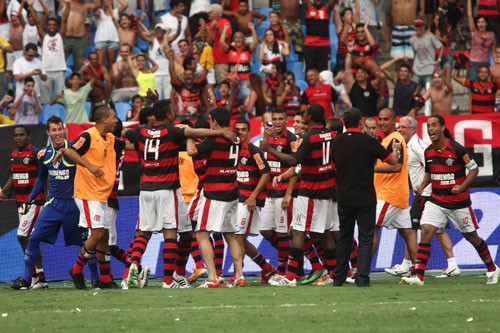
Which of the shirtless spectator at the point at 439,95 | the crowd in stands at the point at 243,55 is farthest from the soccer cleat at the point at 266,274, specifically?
the shirtless spectator at the point at 439,95

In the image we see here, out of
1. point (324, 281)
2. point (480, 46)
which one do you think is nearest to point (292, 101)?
point (480, 46)

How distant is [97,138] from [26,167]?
2622 mm

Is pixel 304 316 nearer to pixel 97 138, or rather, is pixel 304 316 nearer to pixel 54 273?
pixel 97 138

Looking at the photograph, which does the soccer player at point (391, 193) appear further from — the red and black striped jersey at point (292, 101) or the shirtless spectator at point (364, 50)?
the shirtless spectator at point (364, 50)

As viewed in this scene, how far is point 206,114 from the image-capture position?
22047 mm

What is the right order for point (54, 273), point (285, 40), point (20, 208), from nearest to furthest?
1. point (20, 208)
2. point (54, 273)
3. point (285, 40)

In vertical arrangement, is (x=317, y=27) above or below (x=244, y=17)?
below

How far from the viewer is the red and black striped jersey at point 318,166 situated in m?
15.0

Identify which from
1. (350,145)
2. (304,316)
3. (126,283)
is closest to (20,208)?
(126,283)

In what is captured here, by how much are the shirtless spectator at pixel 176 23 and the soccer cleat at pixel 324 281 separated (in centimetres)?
1090

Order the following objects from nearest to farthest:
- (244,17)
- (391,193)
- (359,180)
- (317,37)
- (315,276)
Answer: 1. (359,180)
2. (315,276)
3. (391,193)
4. (317,37)
5. (244,17)

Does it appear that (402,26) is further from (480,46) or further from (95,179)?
(95,179)

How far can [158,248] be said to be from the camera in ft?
61.1

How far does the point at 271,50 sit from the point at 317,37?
3.94ft
